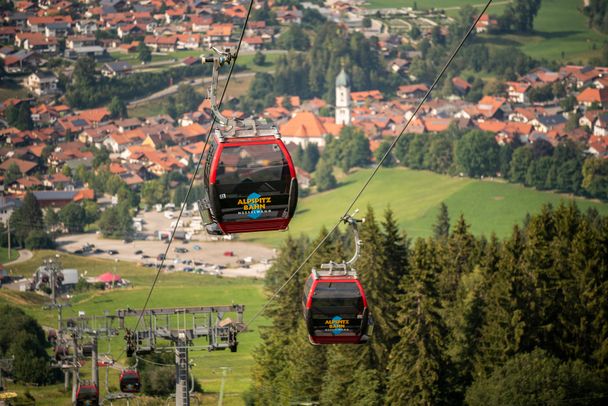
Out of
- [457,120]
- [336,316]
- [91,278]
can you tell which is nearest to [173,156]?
[457,120]

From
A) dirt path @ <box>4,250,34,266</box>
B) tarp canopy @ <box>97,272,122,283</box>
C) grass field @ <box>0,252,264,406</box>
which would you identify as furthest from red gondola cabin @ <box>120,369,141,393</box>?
dirt path @ <box>4,250,34,266</box>

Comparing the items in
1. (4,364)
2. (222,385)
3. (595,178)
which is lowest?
(595,178)

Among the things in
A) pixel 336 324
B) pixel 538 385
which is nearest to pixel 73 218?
pixel 538 385

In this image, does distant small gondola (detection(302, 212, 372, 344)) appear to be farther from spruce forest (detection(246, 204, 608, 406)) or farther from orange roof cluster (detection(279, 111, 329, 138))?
orange roof cluster (detection(279, 111, 329, 138))

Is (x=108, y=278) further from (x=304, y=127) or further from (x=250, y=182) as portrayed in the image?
(x=304, y=127)

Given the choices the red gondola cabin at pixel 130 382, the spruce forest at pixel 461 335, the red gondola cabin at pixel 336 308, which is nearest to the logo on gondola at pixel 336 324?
the red gondola cabin at pixel 336 308

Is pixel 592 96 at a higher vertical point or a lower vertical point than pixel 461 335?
lower
